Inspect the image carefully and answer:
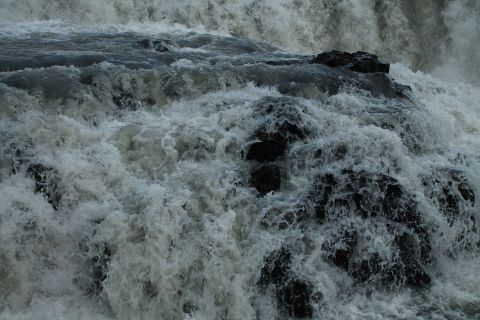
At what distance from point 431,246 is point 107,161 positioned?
4.08 metres

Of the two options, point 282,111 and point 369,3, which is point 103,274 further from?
point 369,3

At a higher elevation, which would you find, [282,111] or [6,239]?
[282,111]

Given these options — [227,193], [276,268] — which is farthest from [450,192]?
[227,193]

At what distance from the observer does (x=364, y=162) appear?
729 cm

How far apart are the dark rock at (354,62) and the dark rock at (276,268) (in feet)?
18.5

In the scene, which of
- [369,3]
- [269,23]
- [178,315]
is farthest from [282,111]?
[369,3]

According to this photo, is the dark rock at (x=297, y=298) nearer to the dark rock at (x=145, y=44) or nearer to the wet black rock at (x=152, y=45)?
the wet black rock at (x=152, y=45)

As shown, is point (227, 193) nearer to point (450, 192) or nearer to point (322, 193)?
point (322, 193)

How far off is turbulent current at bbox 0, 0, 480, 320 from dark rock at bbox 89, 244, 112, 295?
0.01 m

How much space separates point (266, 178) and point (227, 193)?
0.56 m

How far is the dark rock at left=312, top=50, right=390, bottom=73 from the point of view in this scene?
10.8 m

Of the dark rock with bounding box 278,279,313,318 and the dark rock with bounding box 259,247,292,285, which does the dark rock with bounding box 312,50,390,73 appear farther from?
the dark rock with bounding box 278,279,313,318

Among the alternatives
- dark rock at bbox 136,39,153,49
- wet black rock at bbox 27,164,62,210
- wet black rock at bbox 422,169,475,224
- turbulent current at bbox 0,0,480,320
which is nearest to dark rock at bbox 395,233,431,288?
turbulent current at bbox 0,0,480,320

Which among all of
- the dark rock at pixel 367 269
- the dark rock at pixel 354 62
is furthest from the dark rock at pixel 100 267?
the dark rock at pixel 354 62
